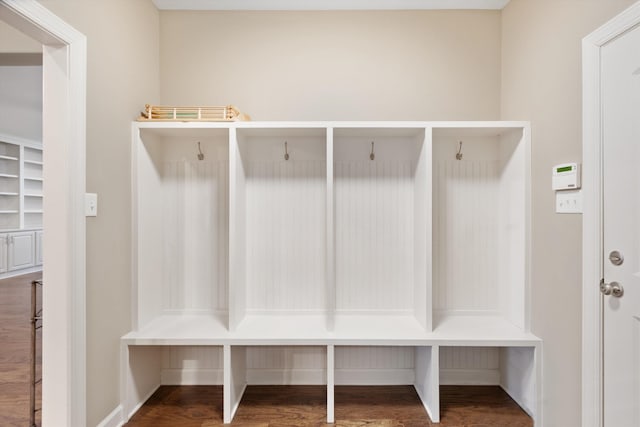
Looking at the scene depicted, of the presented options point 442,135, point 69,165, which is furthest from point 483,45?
point 69,165

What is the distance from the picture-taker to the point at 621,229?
1.39m

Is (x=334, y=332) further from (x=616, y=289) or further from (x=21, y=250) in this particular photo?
(x=21, y=250)

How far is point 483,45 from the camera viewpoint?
232 centimetres

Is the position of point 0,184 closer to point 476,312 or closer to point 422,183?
point 422,183

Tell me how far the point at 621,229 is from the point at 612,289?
0.84 feet

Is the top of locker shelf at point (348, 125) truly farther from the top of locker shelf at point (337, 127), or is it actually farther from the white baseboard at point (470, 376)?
the white baseboard at point (470, 376)

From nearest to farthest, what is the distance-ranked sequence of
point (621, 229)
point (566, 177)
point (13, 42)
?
point (621, 229) < point (566, 177) < point (13, 42)

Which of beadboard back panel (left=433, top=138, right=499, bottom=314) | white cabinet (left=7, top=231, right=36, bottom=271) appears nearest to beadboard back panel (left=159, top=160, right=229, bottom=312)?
beadboard back panel (left=433, top=138, right=499, bottom=314)

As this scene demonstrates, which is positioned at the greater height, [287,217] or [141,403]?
[287,217]

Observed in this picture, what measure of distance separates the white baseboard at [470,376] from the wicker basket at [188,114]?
2.22m

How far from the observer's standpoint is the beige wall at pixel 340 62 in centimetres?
232

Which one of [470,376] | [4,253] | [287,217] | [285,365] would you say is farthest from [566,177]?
[4,253]

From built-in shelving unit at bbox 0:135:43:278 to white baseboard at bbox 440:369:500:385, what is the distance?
6.94 meters

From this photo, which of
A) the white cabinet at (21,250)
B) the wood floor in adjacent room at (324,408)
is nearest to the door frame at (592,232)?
the wood floor in adjacent room at (324,408)
